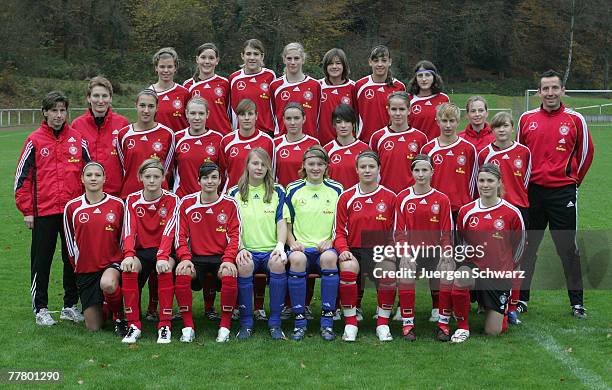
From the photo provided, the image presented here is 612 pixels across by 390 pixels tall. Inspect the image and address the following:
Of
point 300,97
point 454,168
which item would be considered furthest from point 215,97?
point 454,168

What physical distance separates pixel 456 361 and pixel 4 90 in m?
34.9

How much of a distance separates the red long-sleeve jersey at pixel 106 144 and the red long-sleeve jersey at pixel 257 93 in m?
1.22

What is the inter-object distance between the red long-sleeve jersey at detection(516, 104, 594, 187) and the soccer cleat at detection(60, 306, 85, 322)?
4045mm

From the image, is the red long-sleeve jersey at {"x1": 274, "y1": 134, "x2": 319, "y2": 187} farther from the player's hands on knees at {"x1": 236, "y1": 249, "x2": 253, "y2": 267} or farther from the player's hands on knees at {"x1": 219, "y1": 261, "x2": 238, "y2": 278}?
the player's hands on knees at {"x1": 219, "y1": 261, "x2": 238, "y2": 278}

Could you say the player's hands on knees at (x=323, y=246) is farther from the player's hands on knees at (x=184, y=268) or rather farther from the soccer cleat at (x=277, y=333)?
the player's hands on knees at (x=184, y=268)

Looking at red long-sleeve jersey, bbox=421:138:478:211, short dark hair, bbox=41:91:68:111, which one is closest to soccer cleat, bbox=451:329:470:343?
red long-sleeve jersey, bbox=421:138:478:211

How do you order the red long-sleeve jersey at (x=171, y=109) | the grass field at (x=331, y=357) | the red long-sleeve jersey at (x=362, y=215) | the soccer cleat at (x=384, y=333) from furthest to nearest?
the red long-sleeve jersey at (x=171, y=109) → the red long-sleeve jersey at (x=362, y=215) → the soccer cleat at (x=384, y=333) → the grass field at (x=331, y=357)

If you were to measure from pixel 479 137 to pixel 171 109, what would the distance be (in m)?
2.82

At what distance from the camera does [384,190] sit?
618cm

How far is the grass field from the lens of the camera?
4863 millimetres

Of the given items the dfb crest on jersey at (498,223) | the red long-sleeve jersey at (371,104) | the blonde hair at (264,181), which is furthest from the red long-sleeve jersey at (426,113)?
the blonde hair at (264,181)

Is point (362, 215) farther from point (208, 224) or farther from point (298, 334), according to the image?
point (208, 224)

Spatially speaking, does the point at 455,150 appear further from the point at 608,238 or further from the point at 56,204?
the point at 608,238

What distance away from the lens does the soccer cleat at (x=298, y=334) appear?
5.84 m
